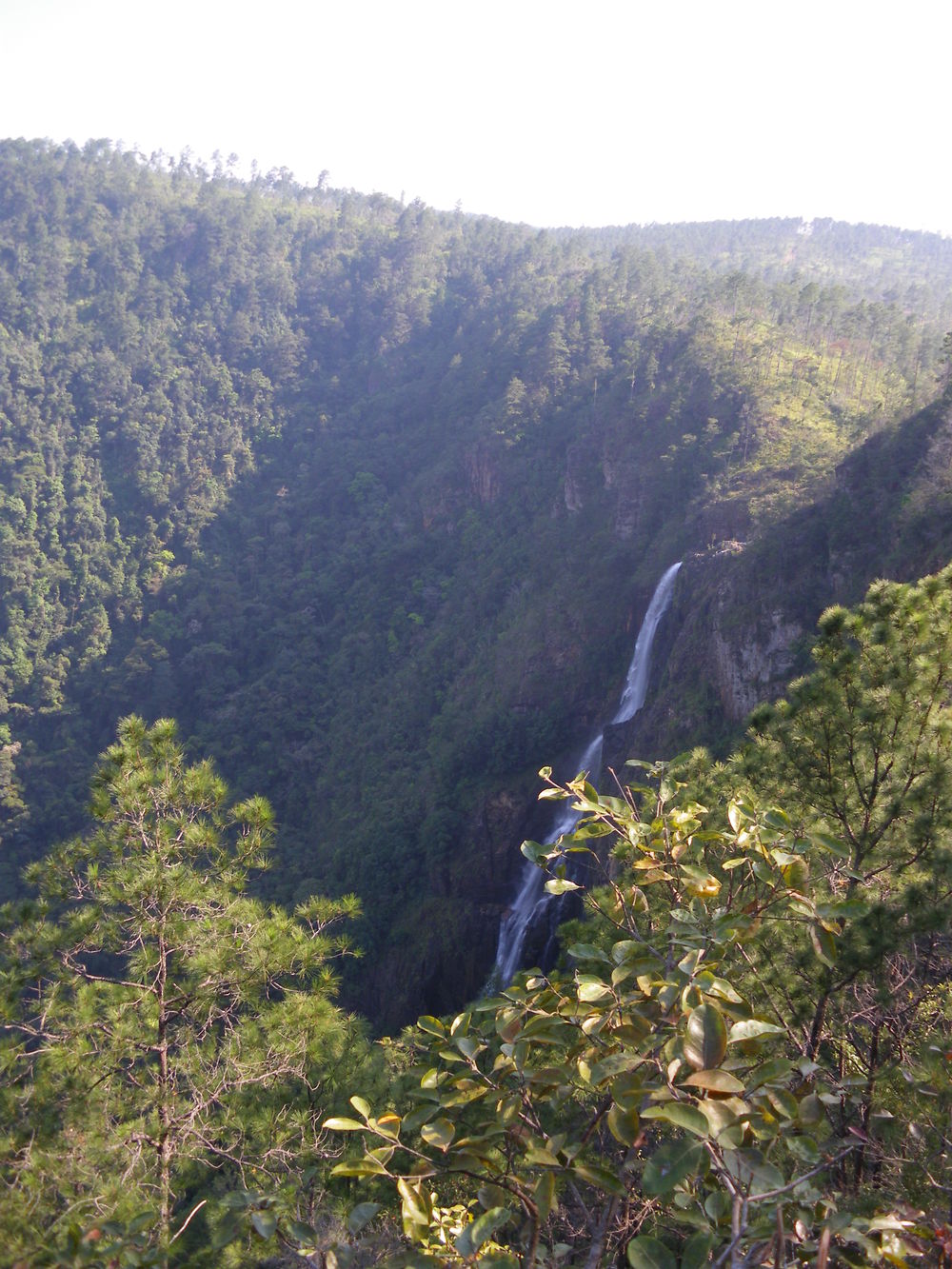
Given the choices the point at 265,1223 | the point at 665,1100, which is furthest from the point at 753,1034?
the point at 265,1223

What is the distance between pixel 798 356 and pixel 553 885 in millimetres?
40863

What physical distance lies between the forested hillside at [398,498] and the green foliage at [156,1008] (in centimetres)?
1507

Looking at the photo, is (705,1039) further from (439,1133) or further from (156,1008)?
(156,1008)

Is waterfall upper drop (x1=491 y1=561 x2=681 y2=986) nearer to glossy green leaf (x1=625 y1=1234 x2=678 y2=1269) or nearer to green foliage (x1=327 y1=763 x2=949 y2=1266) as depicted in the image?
green foliage (x1=327 y1=763 x2=949 y2=1266)

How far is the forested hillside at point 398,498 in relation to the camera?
2514cm

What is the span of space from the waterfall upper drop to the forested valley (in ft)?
3.48

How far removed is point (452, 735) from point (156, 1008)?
26000 mm

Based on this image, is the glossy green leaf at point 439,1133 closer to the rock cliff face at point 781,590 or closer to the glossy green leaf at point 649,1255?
the glossy green leaf at point 649,1255

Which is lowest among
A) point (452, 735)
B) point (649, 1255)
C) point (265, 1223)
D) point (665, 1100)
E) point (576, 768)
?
point (452, 735)

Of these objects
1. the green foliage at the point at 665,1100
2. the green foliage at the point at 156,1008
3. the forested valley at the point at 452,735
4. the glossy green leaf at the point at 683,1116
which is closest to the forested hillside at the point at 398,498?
the forested valley at the point at 452,735

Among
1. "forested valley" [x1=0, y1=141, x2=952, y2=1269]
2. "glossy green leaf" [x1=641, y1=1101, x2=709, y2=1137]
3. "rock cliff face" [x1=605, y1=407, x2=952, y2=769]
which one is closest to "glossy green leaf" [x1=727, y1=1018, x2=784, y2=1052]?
"forested valley" [x1=0, y1=141, x2=952, y2=1269]

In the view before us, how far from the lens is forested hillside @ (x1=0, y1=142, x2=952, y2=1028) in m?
25.1

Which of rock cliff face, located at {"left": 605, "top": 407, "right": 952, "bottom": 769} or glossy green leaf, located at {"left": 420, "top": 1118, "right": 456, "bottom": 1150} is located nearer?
glossy green leaf, located at {"left": 420, "top": 1118, "right": 456, "bottom": 1150}

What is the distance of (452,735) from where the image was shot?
3144 cm
